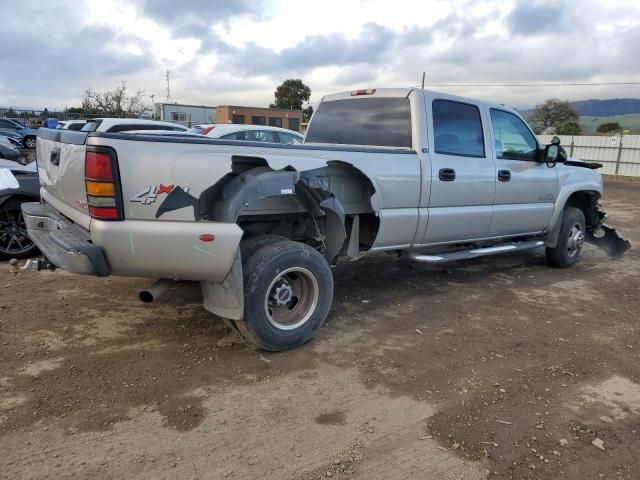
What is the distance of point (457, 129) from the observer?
537 centimetres

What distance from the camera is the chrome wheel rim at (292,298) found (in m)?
4.01

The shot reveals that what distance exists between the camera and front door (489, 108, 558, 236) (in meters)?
5.82

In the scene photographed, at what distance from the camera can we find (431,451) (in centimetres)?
285

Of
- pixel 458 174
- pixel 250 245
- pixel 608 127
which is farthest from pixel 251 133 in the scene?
pixel 608 127

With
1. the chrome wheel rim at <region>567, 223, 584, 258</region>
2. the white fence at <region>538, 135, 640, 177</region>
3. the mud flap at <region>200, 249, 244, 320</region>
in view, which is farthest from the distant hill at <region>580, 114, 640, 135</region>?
the mud flap at <region>200, 249, 244, 320</region>

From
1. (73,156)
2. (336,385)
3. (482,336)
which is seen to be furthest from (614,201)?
(73,156)

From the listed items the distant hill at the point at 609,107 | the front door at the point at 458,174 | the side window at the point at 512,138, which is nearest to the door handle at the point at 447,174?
the front door at the point at 458,174

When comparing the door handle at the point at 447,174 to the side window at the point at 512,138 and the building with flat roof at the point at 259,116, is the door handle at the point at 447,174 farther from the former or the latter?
the building with flat roof at the point at 259,116

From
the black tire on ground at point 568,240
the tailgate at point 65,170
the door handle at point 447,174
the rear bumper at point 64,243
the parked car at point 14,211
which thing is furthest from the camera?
the black tire on ground at point 568,240

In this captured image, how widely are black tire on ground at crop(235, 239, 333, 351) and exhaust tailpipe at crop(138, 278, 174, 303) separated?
1.94 feet

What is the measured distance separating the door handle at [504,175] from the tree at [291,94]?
200 feet

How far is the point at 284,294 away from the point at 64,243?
1.59 m

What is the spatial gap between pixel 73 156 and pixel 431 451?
2.94 meters

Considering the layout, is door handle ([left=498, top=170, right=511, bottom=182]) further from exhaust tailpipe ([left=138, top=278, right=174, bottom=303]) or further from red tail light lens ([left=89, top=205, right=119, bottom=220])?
red tail light lens ([left=89, top=205, right=119, bottom=220])
